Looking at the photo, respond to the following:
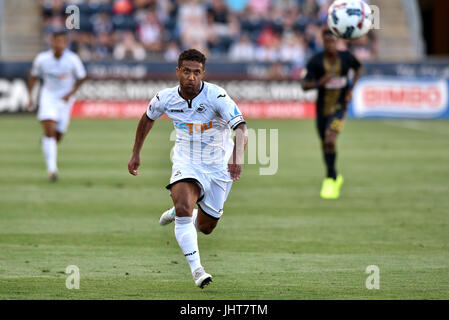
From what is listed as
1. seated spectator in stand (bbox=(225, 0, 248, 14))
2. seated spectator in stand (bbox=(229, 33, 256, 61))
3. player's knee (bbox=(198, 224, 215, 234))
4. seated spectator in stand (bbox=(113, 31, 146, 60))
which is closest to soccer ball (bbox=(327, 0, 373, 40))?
player's knee (bbox=(198, 224, 215, 234))

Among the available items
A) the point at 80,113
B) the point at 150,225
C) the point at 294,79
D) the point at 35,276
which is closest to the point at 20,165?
the point at 150,225

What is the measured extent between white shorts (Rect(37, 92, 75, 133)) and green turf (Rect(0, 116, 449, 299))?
101cm

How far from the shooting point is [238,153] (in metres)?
7.53

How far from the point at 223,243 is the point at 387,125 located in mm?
19279

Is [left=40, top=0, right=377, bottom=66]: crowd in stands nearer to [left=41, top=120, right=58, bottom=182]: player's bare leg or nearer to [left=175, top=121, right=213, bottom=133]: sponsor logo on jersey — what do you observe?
[left=41, top=120, right=58, bottom=182]: player's bare leg

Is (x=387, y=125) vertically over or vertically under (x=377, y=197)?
over

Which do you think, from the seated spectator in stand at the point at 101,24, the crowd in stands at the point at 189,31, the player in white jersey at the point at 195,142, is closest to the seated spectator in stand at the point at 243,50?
the crowd in stands at the point at 189,31

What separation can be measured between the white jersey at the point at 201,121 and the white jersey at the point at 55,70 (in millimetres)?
7934

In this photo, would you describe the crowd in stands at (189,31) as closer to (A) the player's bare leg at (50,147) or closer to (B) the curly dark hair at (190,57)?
(A) the player's bare leg at (50,147)

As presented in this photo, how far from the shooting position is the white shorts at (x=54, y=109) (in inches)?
611

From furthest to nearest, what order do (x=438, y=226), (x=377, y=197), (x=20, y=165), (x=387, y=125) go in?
1. (x=387, y=125)
2. (x=20, y=165)
3. (x=377, y=197)
4. (x=438, y=226)

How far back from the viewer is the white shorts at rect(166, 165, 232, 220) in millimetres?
7867

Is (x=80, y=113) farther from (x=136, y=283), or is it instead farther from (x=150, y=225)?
(x=136, y=283)

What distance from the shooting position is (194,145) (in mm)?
8086
